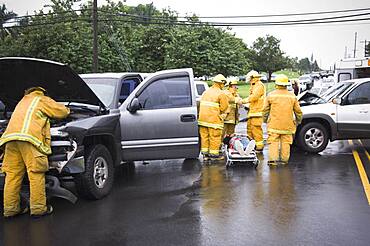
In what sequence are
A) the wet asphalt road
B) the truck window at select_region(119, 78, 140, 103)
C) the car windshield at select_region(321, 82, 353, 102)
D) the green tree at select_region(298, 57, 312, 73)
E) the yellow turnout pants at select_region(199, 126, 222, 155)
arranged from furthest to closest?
the green tree at select_region(298, 57, 312, 73)
the car windshield at select_region(321, 82, 353, 102)
the yellow turnout pants at select_region(199, 126, 222, 155)
the truck window at select_region(119, 78, 140, 103)
the wet asphalt road

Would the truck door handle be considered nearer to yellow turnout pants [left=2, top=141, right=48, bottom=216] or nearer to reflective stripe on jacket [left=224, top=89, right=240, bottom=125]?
reflective stripe on jacket [left=224, top=89, right=240, bottom=125]

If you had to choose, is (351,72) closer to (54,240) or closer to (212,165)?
(212,165)

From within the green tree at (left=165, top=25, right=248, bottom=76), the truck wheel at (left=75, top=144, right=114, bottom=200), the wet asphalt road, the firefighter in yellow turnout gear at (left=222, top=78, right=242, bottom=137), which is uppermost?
the green tree at (left=165, top=25, right=248, bottom=76)

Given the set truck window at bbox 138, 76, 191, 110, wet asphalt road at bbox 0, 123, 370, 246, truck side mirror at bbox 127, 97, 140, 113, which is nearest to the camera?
wet asphalt road at bbox 0, 123, 370, 246

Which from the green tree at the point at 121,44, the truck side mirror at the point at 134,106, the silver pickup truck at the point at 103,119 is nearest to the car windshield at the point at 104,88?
the silver pickup truck at the point at 103,119

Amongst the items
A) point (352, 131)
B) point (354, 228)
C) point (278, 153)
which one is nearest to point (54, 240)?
point (354, 228)

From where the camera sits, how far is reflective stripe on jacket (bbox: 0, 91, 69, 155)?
5.14 meters

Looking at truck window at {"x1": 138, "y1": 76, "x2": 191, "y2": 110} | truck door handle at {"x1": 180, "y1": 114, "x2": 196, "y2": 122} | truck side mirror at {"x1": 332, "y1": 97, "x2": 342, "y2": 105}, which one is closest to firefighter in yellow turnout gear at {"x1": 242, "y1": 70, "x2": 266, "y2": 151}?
truck side mirror at {"x1": 332, "y1": 97, "x2": 342, "y2": 105}

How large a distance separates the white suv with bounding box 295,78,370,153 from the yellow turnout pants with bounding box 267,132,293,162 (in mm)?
1288

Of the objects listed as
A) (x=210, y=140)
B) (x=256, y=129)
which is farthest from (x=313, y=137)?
(x=210, y=140)

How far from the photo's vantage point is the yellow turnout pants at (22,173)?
203 inches

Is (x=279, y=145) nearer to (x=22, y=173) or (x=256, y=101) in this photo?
(x=256, y=101)

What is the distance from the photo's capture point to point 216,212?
17.5 feet

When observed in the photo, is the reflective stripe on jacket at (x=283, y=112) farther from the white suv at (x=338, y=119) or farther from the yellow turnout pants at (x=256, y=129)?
the white suv at (x=338, y=119)
